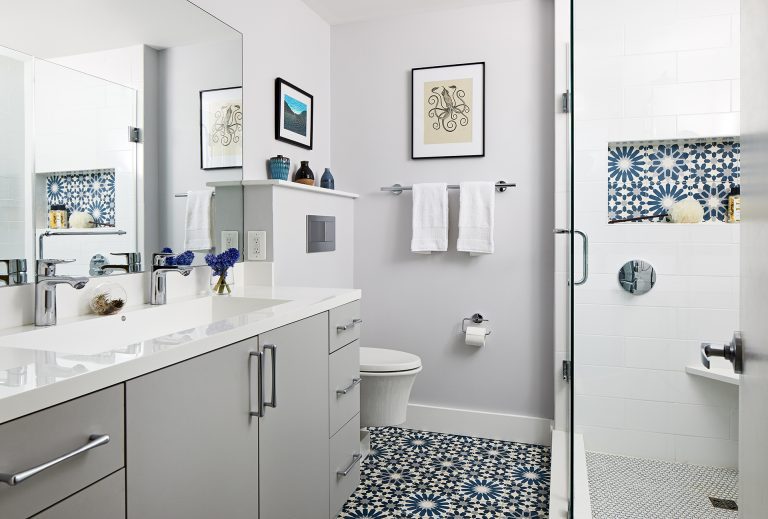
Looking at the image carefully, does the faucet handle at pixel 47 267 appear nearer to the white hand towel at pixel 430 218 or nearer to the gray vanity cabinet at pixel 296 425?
the gray vanity cabinet at pixel 296 425

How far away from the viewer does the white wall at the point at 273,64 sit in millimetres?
2314

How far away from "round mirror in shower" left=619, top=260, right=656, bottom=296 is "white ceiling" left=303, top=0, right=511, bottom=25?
1.84m

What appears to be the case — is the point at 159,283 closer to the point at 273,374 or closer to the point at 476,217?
the point at 273,374

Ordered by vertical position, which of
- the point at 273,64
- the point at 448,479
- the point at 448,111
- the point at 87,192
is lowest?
the point at 448,479

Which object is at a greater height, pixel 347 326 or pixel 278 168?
pixel 278 168

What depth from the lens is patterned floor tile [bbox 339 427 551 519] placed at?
212cm

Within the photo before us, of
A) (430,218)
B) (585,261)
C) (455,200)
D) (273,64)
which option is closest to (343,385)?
(585,261)

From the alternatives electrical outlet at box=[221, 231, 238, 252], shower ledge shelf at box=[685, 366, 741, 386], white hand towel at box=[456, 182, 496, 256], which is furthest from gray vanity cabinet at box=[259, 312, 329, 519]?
white hand towel at box=[456, 182, 496, 256]

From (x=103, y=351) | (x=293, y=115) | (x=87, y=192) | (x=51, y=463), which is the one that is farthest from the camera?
(x=293, y=115)

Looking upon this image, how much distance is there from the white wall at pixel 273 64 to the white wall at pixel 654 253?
133 centimetres

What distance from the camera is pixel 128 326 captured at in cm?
158

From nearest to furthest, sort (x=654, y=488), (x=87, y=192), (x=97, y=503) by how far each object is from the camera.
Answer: (x=97, y=503), (x=654, y=488), (x=87, y=192)

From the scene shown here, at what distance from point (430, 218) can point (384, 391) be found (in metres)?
0.97

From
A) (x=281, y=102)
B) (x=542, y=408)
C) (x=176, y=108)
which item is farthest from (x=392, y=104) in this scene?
(x=542, y=408)
